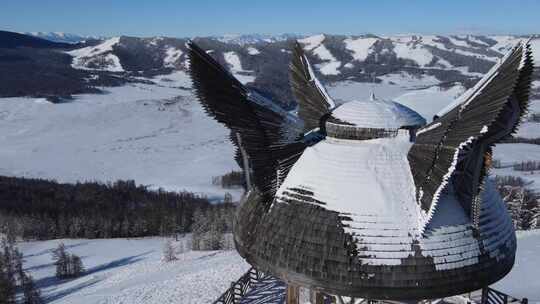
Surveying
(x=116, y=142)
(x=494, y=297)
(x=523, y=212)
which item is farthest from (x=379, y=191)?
(x=116, y=142)

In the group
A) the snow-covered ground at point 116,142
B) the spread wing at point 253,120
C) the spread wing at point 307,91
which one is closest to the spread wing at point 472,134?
the spread wing at point 253,120

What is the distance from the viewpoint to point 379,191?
11.5m

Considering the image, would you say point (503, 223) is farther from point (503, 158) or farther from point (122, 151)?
point (122, 151)

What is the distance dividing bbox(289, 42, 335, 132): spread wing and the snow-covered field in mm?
14940

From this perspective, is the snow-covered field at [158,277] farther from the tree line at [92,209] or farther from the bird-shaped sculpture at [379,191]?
the bird-shaped sculpture at [379,191]

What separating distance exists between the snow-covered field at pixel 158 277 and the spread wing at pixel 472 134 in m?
14.8

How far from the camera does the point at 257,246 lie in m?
12.6

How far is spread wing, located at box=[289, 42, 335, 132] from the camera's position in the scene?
617 inches

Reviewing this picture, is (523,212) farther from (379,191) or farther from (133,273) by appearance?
(379,191)

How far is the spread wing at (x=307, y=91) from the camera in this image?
1567 centimetres

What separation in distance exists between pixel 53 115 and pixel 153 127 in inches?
1453

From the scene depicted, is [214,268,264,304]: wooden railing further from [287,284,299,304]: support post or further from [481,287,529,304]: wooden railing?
[481,287,529,304]: wooden railing

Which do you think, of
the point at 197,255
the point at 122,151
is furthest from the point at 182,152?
the point at 197,255

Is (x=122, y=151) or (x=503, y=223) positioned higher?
(x=122, y=151)
